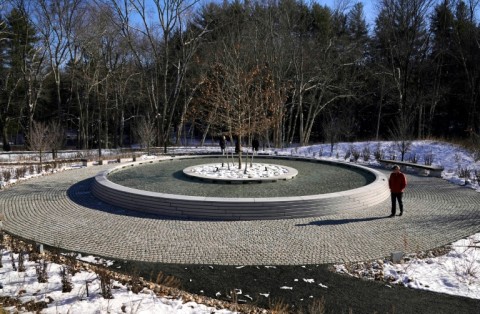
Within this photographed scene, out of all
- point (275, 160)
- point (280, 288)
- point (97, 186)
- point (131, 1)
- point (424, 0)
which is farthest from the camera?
point (131, 1)

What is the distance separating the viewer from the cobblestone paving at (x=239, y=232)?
706cm

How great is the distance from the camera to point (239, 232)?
27.3ft

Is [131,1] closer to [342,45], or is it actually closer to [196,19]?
[196,19]

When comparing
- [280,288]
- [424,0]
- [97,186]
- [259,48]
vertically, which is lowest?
[280,288]

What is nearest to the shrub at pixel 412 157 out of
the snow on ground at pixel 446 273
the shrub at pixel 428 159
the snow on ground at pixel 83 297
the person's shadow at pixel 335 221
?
the shrub at pixel 428 159

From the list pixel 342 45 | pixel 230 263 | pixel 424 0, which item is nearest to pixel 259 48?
pixel 342 45

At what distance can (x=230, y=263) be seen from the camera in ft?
21.9

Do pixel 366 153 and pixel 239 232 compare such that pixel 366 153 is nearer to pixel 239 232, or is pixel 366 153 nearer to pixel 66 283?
pixel 239 232

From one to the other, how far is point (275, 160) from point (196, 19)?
77.0 feet

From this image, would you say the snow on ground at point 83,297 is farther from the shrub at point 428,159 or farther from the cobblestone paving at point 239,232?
the shrub at point 428,159

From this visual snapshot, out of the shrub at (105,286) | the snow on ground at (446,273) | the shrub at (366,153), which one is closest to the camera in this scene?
the shrub at (105,286)

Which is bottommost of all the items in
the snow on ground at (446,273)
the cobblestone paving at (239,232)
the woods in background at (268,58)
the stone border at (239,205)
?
the snow on ground at (446,273)

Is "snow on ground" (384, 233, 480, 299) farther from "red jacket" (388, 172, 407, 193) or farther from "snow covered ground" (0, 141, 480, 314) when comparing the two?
"red jacket" (388, 172, 407, 193)

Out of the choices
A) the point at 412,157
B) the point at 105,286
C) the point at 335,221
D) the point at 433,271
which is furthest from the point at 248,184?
the point at 412,157
